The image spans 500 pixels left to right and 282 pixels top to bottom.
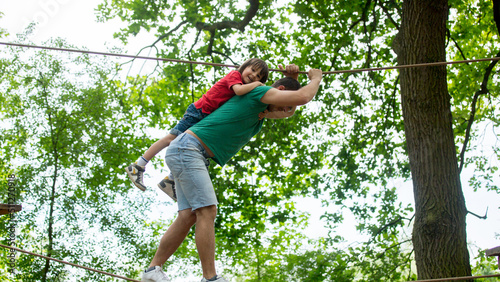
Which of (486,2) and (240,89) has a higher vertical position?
(486,2)

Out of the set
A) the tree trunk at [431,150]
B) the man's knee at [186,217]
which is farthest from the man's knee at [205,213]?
the tree trunk at [431,150]

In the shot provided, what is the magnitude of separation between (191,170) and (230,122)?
0.30m

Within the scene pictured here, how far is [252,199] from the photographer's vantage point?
32.2ft

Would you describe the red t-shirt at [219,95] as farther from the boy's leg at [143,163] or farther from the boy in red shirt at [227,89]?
the boy's leg at [143,163]

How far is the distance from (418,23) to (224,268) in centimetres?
1055

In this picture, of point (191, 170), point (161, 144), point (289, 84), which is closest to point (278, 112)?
point (289, 84)

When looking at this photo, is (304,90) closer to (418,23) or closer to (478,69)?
(418,23)

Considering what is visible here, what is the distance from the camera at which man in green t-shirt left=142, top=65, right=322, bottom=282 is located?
91.5 inches

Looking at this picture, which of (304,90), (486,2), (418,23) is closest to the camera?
(304,90)

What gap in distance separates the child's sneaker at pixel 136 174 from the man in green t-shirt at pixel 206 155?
0.57m

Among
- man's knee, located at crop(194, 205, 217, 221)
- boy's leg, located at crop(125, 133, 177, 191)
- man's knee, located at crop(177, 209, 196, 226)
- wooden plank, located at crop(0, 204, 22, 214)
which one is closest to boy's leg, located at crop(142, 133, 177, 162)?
boy's leg, located at crop(125, 133, 177, 191)

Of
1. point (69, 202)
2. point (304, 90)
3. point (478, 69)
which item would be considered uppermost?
point (478, 69)

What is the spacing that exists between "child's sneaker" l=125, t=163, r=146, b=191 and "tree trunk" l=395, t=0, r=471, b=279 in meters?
2.40

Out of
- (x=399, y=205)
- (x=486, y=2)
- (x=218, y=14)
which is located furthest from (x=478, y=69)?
(x=218, y=14)
